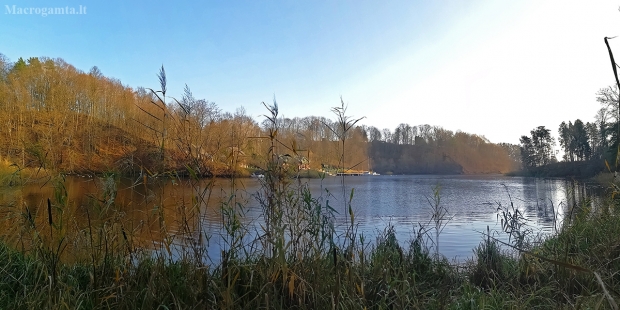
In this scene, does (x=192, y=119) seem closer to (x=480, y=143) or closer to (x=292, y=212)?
(x=292, y=212)

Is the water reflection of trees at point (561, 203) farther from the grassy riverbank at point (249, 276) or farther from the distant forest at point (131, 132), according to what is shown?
the distant forest at point (131, 132)

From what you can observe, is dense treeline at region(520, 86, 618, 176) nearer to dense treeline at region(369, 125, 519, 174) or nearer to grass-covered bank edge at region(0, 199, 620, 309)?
grass-covered bank edge at region(0, 199, 620, 309)

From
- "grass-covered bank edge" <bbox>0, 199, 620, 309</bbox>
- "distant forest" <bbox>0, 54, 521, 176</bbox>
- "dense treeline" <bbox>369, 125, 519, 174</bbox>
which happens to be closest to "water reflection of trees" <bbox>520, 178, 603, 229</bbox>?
"grass-covered bank edge" <bbox>0, 199, 620, 309</bbox>

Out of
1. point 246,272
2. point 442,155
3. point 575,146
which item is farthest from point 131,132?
point 442,155

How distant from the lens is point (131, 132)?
5.42m

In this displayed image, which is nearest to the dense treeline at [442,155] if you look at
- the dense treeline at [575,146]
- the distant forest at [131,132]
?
the dense treeline at [575,146]

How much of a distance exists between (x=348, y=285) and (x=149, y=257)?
71.1 inches

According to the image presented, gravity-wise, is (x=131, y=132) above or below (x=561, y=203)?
above

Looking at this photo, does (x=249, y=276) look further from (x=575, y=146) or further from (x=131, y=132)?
(x=575, y=146)

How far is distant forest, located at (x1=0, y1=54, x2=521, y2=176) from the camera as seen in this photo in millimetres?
3252

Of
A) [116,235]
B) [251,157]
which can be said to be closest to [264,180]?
[251,157]

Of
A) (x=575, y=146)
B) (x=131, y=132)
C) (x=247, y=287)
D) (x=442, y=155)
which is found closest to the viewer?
(x=247, y=287)

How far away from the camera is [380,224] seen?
35.0 feet

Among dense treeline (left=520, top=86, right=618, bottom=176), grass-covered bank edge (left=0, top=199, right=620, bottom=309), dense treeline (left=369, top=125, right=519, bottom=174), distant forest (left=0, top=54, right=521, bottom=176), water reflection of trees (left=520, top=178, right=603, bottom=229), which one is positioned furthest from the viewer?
dense treeline (left=369, top=125, right=519, bottom=174)
